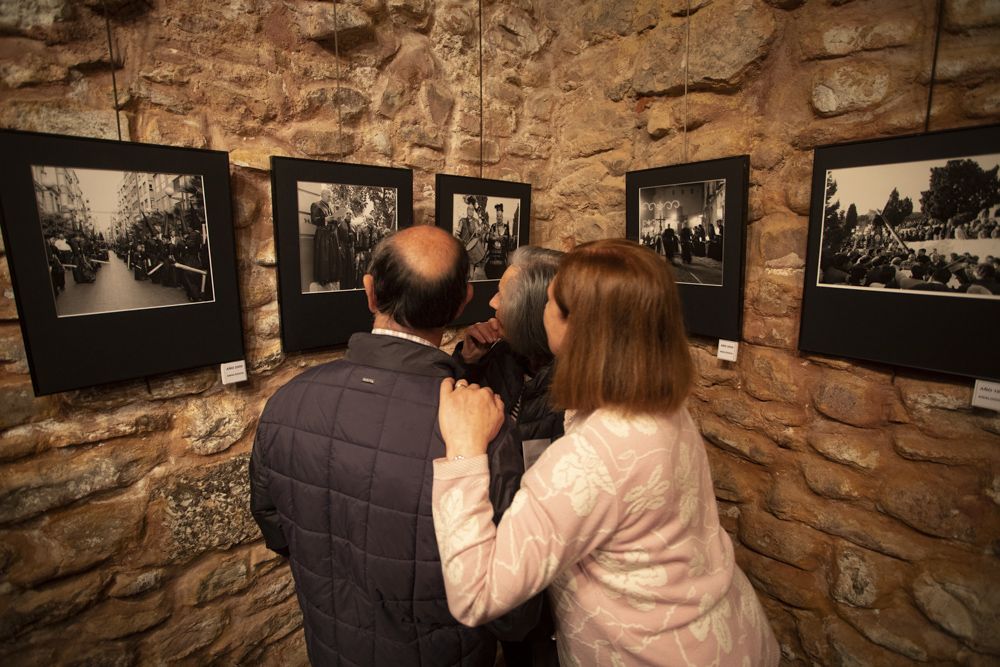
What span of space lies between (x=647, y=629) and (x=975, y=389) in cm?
130

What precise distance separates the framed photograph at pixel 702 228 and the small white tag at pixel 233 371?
1624 mm

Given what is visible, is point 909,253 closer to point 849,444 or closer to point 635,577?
point 849,444

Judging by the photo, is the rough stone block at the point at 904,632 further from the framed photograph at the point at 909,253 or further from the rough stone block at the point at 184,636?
the rough stone block at the point at 184,636

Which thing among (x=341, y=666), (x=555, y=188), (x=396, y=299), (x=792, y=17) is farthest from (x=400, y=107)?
(x=341, y=666)

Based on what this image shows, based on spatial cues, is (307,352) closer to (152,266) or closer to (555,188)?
(152,266)

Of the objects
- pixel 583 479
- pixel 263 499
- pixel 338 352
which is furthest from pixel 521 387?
pixel 338 352

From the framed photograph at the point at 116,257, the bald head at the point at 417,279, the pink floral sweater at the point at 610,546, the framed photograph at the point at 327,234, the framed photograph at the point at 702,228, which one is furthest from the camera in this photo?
the framed photograph at the point at 702,228

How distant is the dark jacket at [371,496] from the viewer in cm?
113

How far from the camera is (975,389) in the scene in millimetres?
1553

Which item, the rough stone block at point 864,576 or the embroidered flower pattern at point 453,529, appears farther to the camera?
the rough stone block at point 864,576

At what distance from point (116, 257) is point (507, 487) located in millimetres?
1428

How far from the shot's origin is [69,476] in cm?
163

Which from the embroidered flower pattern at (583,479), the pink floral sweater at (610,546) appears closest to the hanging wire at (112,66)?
the pink floral sweater at (610,546)

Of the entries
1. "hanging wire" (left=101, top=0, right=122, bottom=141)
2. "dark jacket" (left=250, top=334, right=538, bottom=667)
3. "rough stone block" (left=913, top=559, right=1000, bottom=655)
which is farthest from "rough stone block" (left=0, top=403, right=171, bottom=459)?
"rough stone block" (left=913, top=559, right=1000, bottom=655)
